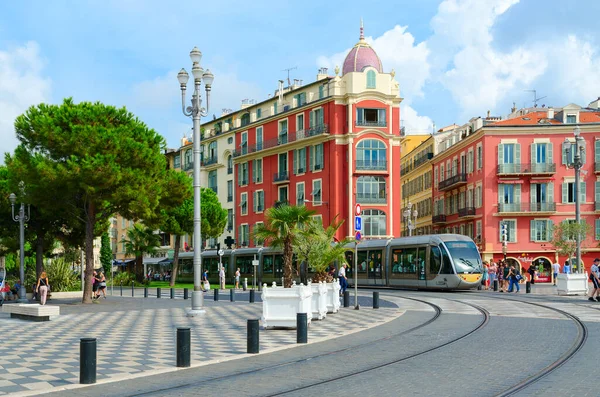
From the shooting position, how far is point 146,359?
42.8 ft

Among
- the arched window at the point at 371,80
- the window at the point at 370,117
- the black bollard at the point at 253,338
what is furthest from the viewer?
the arched window at the point at 371,80

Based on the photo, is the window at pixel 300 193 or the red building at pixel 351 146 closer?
the red building at pixel 351 146

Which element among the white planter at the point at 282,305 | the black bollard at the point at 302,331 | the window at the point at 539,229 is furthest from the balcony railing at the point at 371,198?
the black bollard at the point at 302,331

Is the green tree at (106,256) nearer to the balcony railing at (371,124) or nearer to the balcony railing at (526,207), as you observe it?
the balcony railing at (371,124)

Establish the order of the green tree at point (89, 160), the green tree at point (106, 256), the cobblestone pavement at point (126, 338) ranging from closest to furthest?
the cobblestone pavement at point (126, 338) → the green tree at point (89, 160) → the green tree at point (106, 256)

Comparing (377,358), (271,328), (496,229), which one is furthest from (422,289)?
(377,358)

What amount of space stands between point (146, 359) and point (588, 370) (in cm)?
724

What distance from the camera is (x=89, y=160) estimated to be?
2973 centimetres

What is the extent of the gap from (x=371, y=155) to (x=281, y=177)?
33.9 ft

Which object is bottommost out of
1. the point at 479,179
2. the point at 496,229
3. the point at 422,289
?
the point at 422,289

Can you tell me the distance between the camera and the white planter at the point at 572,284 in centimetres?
3316

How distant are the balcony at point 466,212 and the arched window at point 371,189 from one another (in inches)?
297

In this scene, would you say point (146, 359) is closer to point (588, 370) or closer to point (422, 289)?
point (588, 370)

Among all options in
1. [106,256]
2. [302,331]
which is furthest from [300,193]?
[302,331]
